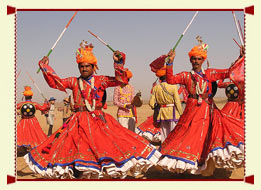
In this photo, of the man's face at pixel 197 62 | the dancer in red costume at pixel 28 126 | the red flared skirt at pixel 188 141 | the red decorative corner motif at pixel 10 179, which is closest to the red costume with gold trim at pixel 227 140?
the red flared skirt at pixel 188 141

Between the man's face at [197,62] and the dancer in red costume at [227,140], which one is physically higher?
the man's face at [197,62]

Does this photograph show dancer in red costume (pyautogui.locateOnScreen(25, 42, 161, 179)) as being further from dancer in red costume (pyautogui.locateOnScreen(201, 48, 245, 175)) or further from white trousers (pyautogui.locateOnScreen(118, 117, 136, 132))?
white trousers (pyautogui.locateOnScreen(118, 117, 136, 132))

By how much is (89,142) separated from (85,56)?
5.64 ft

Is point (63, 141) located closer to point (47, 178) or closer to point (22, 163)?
point (47, 178)

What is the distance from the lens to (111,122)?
7805 mm

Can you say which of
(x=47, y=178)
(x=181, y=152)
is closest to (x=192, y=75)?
(x=181, y=152)

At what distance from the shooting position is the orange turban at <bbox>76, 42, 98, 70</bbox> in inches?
304

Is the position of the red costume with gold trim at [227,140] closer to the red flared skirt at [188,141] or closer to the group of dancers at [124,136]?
the group of dancers at [124,136]

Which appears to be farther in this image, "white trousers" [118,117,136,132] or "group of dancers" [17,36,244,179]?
"white trousers" [118,117,136,132]

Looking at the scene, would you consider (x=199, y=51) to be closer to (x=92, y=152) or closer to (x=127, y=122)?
(x=92, y=152)

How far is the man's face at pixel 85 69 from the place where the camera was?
7715 mm

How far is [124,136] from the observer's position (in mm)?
7574

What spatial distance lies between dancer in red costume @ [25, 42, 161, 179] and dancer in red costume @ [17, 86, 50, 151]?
4.34 m
